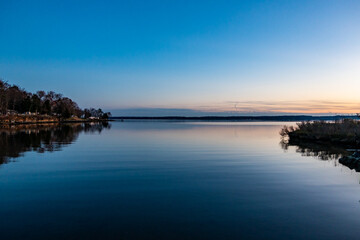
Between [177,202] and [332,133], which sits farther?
[332,133]

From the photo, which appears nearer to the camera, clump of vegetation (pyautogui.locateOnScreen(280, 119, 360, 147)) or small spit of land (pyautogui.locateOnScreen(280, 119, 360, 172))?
small spit of land (pyautogui.locateOnScreen(280, 119, 360, 172))

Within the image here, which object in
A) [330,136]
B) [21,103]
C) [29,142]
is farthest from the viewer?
[21,103]

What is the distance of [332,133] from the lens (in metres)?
34.0

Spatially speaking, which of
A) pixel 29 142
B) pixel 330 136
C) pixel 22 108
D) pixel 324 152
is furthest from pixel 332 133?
pixel 22 108

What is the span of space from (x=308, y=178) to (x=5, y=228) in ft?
43.0

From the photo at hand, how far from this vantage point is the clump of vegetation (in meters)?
29.8

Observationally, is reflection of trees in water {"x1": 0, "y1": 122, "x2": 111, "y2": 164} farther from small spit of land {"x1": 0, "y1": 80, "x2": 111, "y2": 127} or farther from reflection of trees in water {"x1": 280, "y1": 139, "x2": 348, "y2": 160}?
small spit of land {"x1": 0, "y1": 80, "x2": 111, "y2": 127}

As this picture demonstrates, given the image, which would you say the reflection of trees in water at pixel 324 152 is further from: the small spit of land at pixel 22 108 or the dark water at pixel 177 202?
the small spit of land at pixel 22 108

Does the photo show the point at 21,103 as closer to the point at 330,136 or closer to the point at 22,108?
the point at 22,108

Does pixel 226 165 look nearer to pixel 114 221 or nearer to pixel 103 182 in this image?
pixel 103 182

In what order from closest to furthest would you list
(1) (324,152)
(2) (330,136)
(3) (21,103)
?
(1) (324,152), (2) (330,136), (3) (21,103)

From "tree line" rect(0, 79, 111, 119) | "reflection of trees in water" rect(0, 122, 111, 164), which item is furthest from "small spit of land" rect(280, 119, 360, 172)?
"tree line" rect(0, 79, 111, 119)

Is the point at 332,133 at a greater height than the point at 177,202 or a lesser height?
greater

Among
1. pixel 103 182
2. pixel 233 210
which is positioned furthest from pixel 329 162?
pixel 103 182
